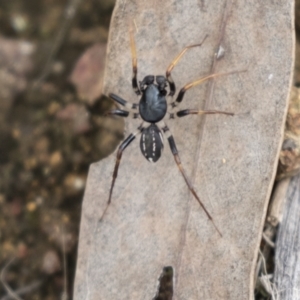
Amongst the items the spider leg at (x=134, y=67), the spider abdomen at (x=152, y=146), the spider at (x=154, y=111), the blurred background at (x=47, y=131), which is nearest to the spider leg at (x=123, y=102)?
the spider at (x=154, y=111)

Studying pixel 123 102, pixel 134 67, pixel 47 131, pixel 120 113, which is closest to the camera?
pixel 134 67

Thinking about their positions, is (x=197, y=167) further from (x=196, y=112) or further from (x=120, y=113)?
(x=120, y=113)

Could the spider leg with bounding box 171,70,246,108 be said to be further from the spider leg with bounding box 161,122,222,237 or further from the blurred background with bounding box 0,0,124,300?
the blurred background with bounding box 0,0,124,300

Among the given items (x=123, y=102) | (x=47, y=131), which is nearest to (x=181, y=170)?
(x=123, y=102)

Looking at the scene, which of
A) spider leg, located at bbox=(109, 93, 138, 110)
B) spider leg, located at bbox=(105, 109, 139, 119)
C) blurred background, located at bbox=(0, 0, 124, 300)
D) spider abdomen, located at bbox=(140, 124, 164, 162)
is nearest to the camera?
spider abdomen, located at bbox=(140, 124, 164, 162)

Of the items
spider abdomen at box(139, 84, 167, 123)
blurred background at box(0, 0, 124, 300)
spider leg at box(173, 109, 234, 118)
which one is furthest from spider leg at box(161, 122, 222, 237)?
blurred background at box(0, 0, 124, 300)

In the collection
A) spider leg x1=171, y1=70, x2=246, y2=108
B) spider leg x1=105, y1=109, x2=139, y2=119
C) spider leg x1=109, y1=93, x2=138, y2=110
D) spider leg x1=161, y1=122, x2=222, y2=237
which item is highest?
spider leg x1=171, y1=70, x2=246, y2=108

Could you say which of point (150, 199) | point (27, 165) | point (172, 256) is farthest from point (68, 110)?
point (172, 256)
